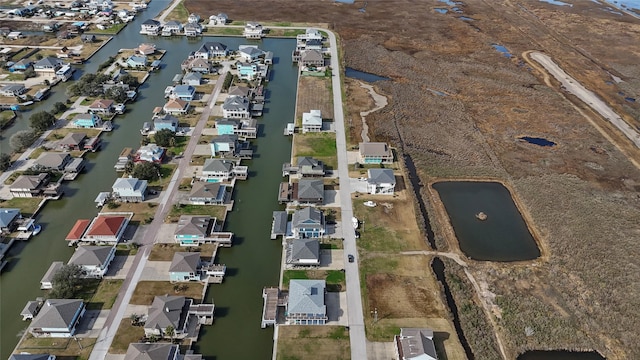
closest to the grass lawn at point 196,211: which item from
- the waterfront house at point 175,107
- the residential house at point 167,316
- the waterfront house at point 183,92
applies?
the residential house at point 167,316

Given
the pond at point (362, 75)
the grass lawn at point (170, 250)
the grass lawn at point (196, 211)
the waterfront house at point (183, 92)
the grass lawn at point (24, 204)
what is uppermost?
the waterfront house at point (183, 92)

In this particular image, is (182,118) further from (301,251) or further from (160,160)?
(301,251)

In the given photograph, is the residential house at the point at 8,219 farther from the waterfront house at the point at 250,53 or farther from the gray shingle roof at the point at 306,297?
the waterfront house at the point at 250,53

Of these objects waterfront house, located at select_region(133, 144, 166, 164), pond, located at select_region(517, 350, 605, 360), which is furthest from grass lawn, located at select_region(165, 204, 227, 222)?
pond, located at select_region(517, 350, 605, 360)

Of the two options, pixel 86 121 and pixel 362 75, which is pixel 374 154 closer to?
pixel 362 75

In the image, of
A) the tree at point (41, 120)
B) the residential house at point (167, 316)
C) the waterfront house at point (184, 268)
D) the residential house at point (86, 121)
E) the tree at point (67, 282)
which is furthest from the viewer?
the residential house at point (86, 121)

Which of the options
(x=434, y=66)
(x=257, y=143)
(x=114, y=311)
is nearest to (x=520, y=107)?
(x=434, y=66)

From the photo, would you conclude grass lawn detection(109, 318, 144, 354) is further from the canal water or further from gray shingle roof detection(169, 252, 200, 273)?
gray shingle roof detection(169, 252, 200, 273)
